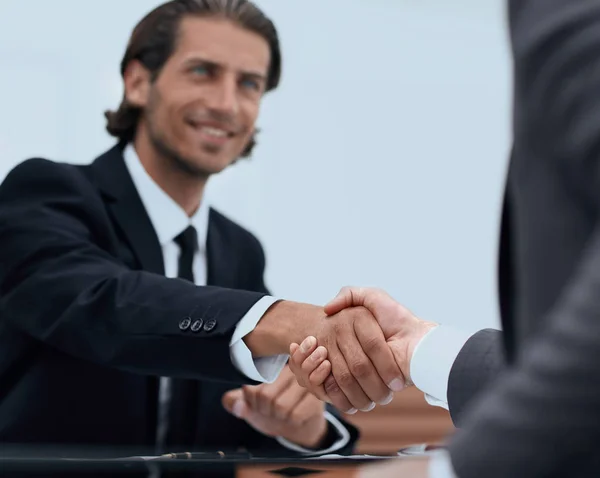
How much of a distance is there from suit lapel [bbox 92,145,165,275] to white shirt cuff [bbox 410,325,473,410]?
0.60 metres

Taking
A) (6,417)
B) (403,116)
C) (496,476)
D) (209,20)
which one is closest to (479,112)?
(403,116)

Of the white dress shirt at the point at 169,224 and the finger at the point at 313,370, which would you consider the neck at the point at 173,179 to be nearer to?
the white dress shirt at the point at 169,224

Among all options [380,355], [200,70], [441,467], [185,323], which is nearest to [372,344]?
[380,355]

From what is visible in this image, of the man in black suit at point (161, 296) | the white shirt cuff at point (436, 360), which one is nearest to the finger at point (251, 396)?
the man in black suit at point (161, 296)

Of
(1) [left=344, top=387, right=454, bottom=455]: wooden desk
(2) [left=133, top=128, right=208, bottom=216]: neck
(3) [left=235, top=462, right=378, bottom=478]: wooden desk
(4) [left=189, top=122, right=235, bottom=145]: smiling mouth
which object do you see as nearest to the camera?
(3) [left=235, top=462, right=378, bottom=478]: wooden desk

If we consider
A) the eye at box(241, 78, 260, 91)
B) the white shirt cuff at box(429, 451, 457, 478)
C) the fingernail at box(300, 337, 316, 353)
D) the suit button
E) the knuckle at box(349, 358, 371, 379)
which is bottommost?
the knuckle at box(349, 358, 371, 379)

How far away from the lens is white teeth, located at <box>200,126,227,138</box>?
2176 millimetres

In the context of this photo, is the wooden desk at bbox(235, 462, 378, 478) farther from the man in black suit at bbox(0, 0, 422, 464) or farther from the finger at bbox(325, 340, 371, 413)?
the finger at bbox(325, 340, 371, 413)

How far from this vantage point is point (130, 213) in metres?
1.79

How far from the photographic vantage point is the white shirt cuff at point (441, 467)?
1.47 feet

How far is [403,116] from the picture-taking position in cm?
356

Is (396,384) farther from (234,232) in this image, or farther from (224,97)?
(224,97)

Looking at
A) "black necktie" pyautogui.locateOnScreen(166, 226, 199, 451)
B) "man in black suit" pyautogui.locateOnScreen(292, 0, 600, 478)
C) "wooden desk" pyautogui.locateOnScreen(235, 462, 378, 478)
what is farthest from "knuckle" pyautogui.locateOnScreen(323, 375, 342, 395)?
"man in black suit" pyautogui.locateOnScreen(292, 0, 600, 478)

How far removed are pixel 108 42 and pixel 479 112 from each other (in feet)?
5.02
